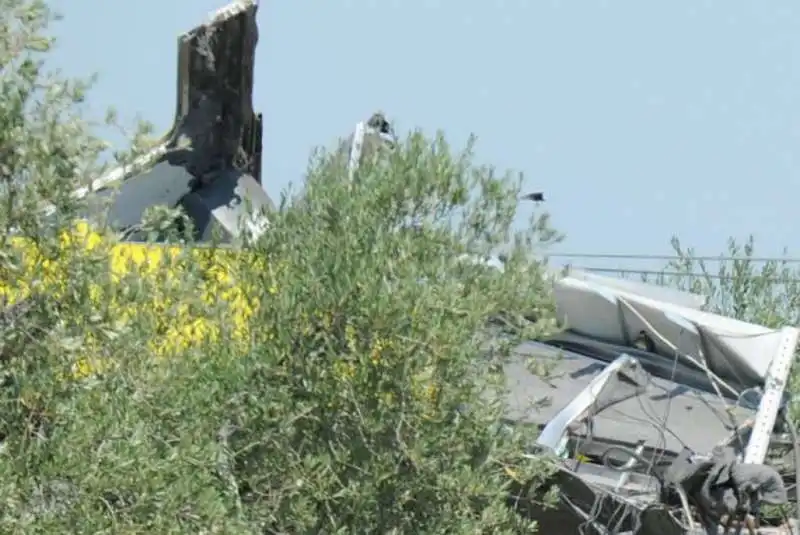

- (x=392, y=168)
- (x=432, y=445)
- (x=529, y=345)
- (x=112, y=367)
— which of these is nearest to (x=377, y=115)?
(x=529, y=345)

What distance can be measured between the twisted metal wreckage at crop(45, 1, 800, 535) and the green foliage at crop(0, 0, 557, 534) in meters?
0.76

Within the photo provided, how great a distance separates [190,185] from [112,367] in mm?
8638

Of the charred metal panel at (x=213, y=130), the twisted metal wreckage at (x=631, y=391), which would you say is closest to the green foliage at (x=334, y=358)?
the twisted metal wreckage at (x=631, y=391)

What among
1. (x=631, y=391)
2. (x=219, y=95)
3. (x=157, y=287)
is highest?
(x=219, y=95)

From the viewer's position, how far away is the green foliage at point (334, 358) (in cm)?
742

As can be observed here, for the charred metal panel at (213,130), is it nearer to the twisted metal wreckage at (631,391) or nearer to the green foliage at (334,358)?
the twisted metal wreckage at (631,391)

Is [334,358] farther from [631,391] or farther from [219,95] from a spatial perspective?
[219,95]

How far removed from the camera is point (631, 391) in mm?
13695

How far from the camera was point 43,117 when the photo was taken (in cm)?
705

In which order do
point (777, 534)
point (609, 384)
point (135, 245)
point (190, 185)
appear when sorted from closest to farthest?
point (135, 245), point (777, 534), point (609, 384), point (190, 185)

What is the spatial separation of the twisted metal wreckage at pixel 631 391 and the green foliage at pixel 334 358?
2.49 ft

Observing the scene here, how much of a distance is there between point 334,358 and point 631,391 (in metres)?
4.56

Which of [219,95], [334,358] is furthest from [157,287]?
[219,95]

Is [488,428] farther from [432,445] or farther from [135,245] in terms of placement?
[135,245]
